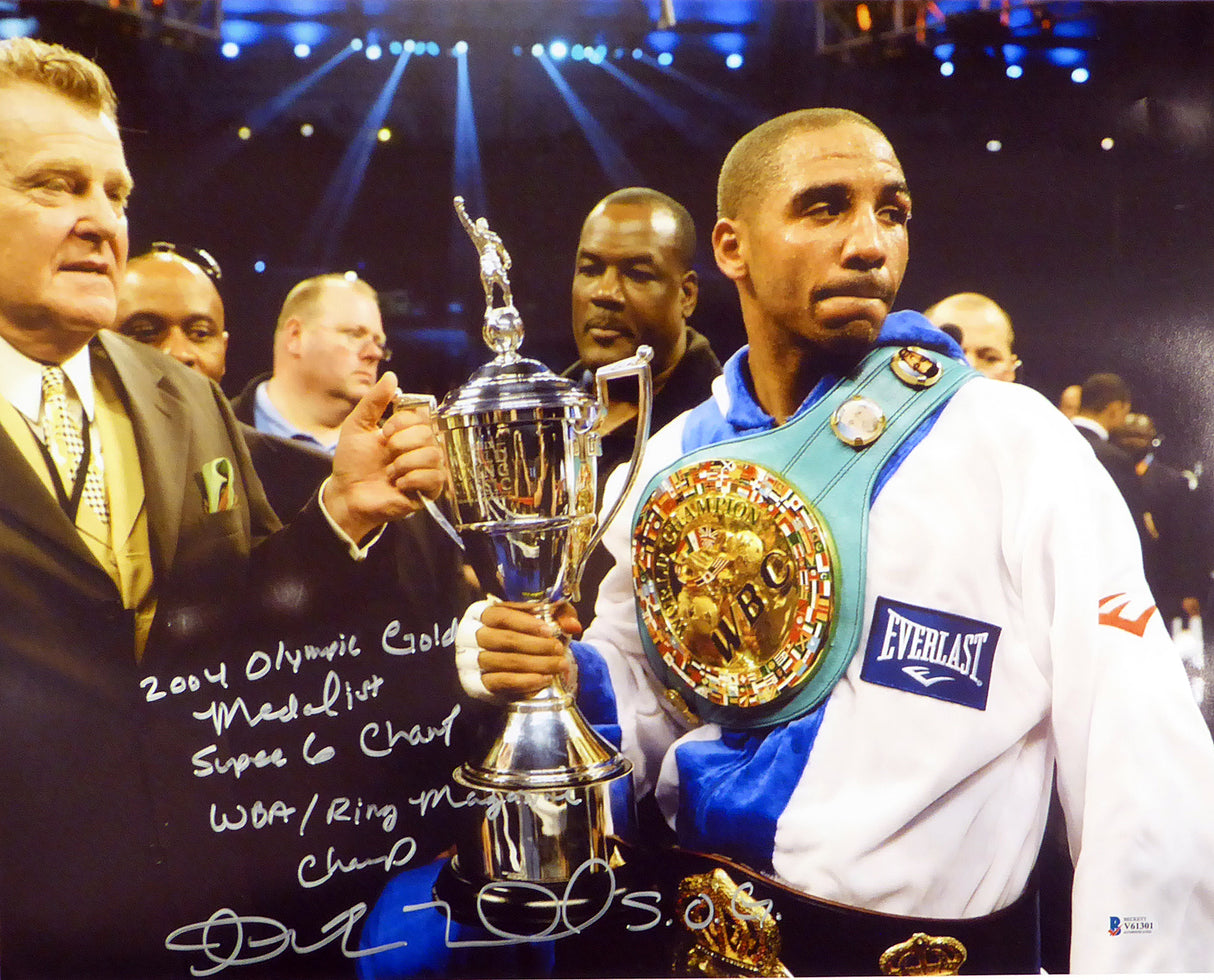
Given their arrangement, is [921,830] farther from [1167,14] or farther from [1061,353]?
[1167,14]

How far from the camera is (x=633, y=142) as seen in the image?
1.80 metres

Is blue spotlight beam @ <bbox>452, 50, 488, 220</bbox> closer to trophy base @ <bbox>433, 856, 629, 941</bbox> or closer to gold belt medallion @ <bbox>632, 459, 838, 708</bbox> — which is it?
gold belt medallion @ <bbox>632, 459, 838, 708</bbox>

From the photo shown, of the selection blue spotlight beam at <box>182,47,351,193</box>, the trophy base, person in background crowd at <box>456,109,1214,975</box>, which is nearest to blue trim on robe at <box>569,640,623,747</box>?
person in background crowd at <box>456,109,1214,975</box>

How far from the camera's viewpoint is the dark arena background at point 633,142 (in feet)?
5.85

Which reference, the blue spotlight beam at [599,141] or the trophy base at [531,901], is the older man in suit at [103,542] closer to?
the trophy base at [531,901]

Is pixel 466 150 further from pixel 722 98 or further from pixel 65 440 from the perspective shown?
pixel 65 440

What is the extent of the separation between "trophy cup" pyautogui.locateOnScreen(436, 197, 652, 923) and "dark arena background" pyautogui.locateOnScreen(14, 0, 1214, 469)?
0.52ft

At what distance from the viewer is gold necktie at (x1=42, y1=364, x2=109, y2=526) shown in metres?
1.73

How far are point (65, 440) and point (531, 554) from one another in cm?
80

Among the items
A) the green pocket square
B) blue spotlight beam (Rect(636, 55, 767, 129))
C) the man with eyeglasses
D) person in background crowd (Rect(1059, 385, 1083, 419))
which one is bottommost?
the green pocket square

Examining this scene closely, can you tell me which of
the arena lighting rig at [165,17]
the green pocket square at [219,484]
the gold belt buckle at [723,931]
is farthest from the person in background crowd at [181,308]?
the gold belt buckle at [723,931]

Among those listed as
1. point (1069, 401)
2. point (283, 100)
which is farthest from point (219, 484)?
point (1069, 401)

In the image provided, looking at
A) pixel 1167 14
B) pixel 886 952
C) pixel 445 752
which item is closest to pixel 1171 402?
pixel 1167 14

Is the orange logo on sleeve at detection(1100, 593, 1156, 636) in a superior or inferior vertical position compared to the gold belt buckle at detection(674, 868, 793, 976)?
superior
